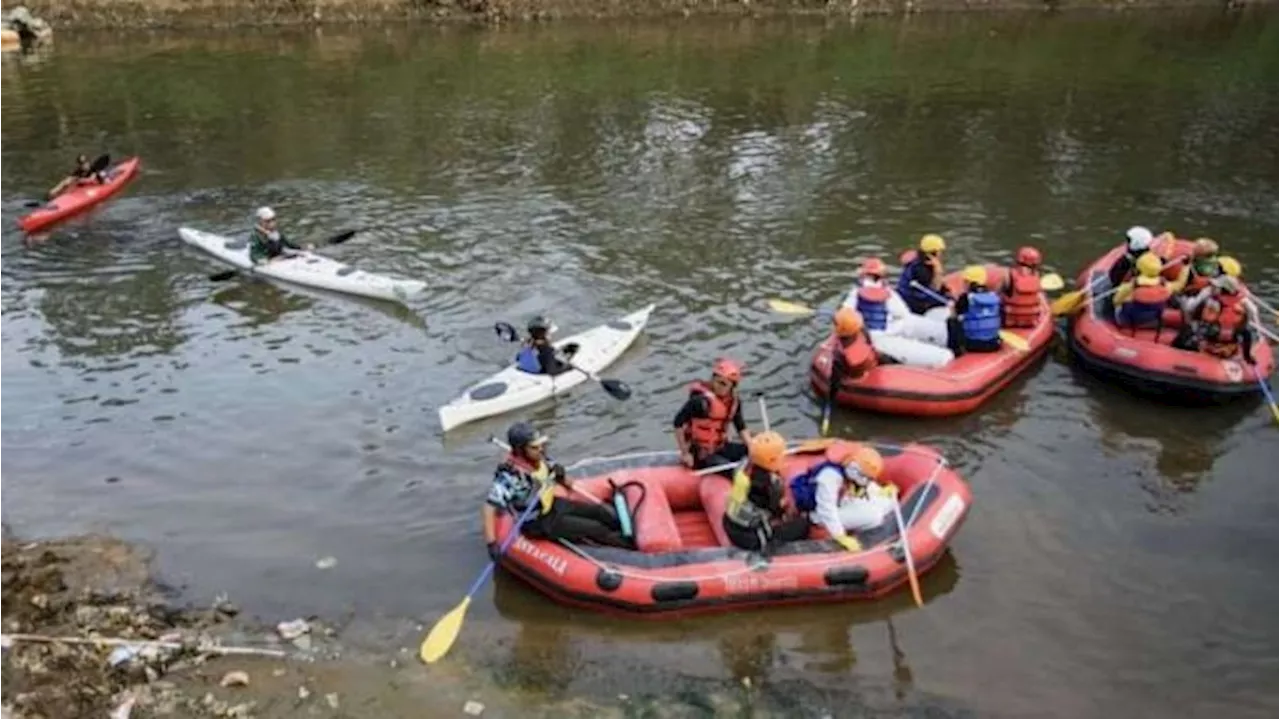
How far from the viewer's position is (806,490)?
1046 centimetres

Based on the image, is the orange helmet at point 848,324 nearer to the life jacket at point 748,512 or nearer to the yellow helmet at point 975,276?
the yellow helmet at point 975,276

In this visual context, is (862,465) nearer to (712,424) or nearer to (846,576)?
(846,576)

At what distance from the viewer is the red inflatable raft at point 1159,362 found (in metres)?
13.0

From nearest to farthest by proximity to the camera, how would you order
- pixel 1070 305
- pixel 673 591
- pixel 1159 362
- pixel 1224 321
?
pixel 673 591 < pixel 1224 321 < pixel 1159 362 < pixel 1070 305

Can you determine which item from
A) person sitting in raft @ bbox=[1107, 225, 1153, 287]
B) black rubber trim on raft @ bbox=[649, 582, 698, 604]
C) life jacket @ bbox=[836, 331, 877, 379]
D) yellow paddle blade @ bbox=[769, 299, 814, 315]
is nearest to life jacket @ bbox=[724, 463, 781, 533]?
black rubber trim on raft @ bbox=[649, 582, 698, 604]

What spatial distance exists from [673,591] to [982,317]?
5.95m

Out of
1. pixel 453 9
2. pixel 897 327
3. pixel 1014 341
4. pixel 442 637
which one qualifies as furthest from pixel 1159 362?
pixel 453 9

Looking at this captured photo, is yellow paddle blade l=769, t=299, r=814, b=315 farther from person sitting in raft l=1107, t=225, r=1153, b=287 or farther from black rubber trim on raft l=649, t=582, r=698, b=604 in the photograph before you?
black rubber trim on raft l=649, t=582, r=698, b=604

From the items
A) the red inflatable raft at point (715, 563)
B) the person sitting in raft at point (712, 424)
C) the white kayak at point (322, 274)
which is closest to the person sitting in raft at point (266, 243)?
the white kayak at point (322, 274)

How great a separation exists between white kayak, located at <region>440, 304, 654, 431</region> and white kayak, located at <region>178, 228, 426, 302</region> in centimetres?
298

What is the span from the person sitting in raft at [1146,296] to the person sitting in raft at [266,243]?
458 inches

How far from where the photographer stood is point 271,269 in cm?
1738

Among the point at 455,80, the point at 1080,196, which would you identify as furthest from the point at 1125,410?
the point at 455,80

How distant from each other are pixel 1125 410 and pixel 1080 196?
8.81 meters
